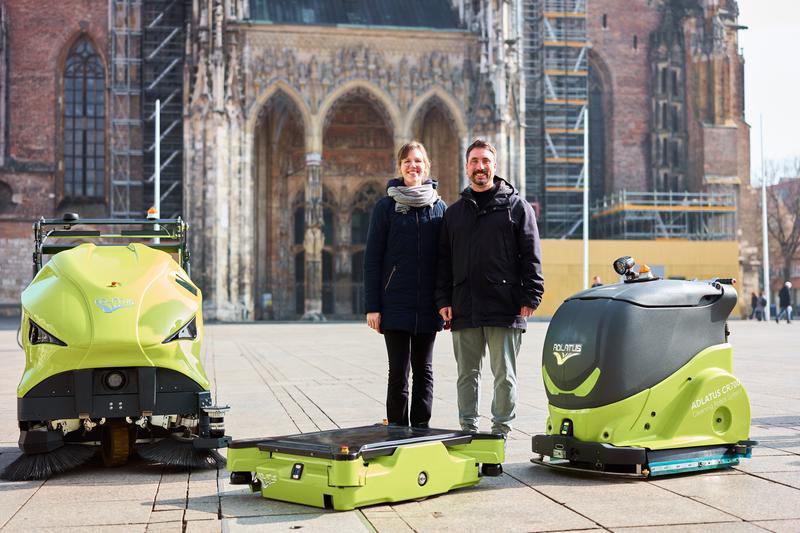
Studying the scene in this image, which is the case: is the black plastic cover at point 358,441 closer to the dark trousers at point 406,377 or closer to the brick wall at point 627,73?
the dark trousers at point 406,377

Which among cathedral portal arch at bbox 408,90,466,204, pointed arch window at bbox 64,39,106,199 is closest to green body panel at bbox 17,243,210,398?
cathedral portal arch at bbox 408,90,466,204

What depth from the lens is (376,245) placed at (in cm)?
645

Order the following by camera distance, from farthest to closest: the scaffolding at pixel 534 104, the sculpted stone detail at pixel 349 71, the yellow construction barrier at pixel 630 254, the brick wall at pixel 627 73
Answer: the brick wall at pixel 627 73 < the scaffolding at pixel 534 104 < the yellow construction barrier at pixel 630 254 < the sculpted stone detail at pixel 349 71

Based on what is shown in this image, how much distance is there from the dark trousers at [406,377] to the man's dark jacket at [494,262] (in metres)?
0.28

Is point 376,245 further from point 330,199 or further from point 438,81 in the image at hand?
point 330,199

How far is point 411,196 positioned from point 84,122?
37.0 m

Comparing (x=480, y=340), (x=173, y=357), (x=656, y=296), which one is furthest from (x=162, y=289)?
(x=656, y=296)

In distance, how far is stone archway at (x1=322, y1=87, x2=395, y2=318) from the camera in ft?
135

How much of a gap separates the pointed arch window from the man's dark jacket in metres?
36.4

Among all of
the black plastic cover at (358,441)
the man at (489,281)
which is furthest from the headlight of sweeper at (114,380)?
the man at (489,281)

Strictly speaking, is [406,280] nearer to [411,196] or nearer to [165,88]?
[411,196]

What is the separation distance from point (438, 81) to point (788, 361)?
24469mm

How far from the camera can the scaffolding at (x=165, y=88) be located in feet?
128

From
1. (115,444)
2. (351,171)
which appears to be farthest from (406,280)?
(351,171)
